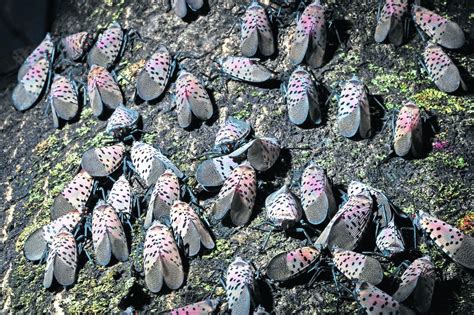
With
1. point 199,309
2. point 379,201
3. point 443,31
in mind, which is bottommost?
point 199,309

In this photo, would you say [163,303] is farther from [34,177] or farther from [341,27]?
[341,27]

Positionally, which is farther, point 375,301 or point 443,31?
point 443,31

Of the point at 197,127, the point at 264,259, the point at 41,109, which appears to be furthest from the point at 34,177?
the point at 264,259

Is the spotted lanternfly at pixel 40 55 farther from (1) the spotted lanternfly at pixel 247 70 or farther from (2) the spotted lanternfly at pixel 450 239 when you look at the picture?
(2) the spotted lanternfly at pixel 450 239

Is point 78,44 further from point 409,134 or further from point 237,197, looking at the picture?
point 409,134

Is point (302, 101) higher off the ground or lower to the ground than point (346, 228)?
higher

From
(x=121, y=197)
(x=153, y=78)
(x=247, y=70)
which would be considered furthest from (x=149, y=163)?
(x=247, y=70)
